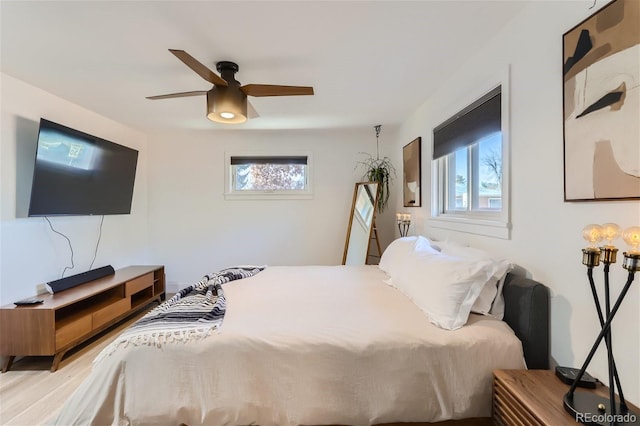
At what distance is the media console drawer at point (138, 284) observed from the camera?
319cm

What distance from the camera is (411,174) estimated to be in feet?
11.1

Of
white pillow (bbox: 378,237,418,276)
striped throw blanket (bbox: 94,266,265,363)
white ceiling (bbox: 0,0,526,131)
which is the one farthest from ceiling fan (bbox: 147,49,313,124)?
white pillow (bbox: 378,237,418,276)

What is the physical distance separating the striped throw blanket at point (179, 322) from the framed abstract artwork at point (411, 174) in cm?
225

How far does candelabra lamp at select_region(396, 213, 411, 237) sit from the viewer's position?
3418mm

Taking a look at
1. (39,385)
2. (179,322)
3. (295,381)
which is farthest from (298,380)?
(39,385)

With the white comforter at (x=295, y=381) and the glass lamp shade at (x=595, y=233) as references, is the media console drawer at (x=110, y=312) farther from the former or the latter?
the glass lamp shade at (x=595, y=233)

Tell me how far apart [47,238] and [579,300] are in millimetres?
4017

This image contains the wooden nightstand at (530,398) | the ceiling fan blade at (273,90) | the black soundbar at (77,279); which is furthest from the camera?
the black soundbar at (77,279)

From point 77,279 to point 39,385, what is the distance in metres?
1.06

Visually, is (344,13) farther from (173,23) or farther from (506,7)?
(173,23)

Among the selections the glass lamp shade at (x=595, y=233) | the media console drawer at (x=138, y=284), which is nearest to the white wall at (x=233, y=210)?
the media console drawer at (x=138, y=284)

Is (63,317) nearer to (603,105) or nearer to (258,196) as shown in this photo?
(258,196)

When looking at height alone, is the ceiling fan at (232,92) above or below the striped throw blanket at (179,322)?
above

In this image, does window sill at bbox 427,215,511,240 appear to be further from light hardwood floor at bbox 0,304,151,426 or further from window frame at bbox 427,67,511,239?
light hardwood floor at bbox 0,304,151,426
